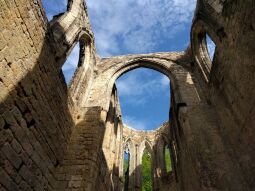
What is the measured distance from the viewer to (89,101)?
743 centimetres

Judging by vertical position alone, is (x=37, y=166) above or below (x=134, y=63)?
below

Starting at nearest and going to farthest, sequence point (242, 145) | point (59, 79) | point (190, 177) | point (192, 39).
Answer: point (242, 145) < point (59, 79) < point (190, 177) < point (192, 39)

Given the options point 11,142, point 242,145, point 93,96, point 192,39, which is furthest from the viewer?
point 192,39

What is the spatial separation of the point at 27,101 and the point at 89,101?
357 centimetres

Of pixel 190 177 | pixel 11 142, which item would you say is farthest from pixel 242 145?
pixel 11 142

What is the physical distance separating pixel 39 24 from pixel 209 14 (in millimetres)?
4315

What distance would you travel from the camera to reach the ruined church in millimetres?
3580

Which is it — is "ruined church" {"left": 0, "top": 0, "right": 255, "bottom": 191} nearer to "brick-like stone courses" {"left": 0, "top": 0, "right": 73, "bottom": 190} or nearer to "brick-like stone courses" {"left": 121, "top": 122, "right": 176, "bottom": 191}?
"brick-like stone courses" {"left": 0, "top": 0, "right": 73, "bottom": 190}

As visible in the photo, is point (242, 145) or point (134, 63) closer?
point (242, 145)

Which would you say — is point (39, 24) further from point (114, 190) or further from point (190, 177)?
point (114, 190)

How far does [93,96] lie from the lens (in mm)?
7613

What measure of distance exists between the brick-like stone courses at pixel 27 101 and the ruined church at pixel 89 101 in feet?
0.05

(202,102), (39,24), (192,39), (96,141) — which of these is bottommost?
(96,141)

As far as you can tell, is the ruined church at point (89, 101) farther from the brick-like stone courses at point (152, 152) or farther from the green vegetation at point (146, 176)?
the green vegetation at point (146, 176)
